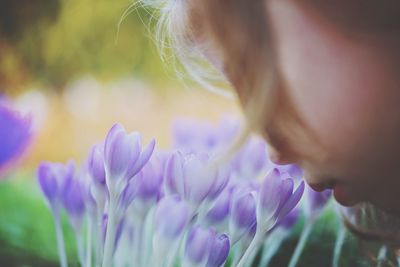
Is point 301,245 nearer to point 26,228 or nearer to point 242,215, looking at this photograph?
point 242,215

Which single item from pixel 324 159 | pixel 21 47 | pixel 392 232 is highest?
pixel 21 47

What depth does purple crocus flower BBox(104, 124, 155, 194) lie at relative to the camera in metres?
0.47

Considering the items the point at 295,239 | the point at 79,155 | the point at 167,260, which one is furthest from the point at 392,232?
the point at 79,155

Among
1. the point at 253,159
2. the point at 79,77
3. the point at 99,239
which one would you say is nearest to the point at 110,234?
the point at 99,239

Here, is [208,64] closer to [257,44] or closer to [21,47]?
[257,44]

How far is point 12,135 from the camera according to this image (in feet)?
2.23

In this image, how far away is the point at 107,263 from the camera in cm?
49

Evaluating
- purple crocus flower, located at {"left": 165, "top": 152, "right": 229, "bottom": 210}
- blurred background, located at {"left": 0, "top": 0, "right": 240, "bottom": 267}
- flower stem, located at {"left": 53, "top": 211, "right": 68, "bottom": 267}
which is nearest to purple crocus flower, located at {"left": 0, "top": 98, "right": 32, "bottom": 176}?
blurred background, located at {"left": 0, "top": 0, "right": 240, "bottom": 267}

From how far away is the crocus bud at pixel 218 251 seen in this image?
18.8 inches

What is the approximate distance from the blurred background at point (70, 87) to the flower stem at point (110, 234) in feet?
0.55

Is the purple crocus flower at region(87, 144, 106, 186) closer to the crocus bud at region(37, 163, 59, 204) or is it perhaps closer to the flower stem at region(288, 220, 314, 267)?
the crocus bud at region(37, 163, 59, 204)

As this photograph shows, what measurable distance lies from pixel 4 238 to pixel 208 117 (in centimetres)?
21

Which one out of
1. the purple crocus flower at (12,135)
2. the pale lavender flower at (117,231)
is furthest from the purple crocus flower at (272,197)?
the purple crocus flower at (12,135)

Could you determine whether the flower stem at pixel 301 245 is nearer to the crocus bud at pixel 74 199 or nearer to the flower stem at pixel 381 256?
the flower stem at pixel 381 256
